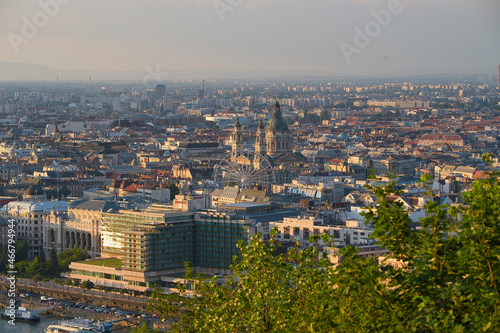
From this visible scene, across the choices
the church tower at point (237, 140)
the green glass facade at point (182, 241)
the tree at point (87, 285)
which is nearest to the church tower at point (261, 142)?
the church tower at point (237, 140)

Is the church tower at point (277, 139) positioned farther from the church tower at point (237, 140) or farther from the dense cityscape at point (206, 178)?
the church tower at point (237, 140)

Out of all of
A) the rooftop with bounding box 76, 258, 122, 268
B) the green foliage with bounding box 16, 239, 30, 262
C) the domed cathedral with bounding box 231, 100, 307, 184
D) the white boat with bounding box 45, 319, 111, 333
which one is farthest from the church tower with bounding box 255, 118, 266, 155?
the white boat with bounding box 45, 319, 111, 333

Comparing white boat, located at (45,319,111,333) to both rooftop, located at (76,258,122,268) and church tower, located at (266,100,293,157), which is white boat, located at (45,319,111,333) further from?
church tower, located at (266,100,293,157)

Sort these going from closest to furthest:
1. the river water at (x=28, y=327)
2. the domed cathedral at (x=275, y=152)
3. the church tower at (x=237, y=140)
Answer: the river water at (x=28, y=327) < the domed cathedral at (x=275, y=152) < the church tower at (x=237, y=140)

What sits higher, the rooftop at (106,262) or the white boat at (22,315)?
the rooftop at (106,262)

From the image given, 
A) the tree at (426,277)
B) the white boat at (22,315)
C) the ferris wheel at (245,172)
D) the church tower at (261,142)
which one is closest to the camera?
the tree at (426,277)

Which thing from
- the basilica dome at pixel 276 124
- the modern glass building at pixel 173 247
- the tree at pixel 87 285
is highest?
the basilica dome at pixel 276 124

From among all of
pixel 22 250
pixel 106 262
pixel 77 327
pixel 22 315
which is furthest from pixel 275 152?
pixel 77 327
